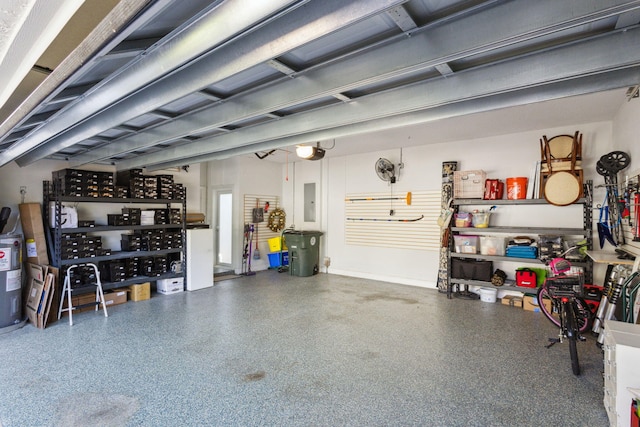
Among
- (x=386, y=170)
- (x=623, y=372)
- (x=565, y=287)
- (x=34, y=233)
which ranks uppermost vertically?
(x=386, y=170)

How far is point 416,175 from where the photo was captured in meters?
6.69

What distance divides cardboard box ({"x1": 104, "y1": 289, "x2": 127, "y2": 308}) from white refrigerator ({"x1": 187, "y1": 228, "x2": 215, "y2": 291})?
1144 mm

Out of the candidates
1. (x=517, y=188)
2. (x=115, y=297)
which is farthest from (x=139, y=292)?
(x=517, y=188)

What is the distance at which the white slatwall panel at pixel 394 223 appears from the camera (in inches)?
256

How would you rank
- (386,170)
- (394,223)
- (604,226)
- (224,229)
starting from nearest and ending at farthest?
(604,226), (386,170), (394,223), (224,229)

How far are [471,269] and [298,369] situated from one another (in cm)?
388

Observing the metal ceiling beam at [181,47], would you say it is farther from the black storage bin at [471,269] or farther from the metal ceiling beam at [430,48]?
the black storage bin at [471,269]

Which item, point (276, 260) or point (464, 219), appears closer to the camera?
point (464, 219)

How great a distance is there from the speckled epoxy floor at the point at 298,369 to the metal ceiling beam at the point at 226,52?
240 cm

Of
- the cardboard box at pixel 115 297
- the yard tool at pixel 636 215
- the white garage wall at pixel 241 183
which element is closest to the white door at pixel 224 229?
the white garage wall at pixel 241 183

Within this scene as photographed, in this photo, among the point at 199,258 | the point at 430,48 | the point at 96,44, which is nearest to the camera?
the point at 96,44

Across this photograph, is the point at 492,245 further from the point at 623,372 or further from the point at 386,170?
the point at 623,372

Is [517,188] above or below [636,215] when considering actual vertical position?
above

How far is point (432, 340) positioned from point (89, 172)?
19.3 ft
